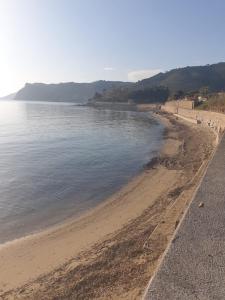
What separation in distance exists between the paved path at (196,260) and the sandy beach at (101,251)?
99cm

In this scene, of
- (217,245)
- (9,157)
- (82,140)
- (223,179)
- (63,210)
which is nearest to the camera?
(217,245)

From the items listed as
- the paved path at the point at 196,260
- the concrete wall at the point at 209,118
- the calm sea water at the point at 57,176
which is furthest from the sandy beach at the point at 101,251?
the concrete wall at the point at 209,118

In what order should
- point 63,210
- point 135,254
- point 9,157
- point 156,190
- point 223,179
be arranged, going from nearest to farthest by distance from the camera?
point 135,254, point 223,179, point 63,210, point 156,190, point 9,157

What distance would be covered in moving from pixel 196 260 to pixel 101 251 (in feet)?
13.9

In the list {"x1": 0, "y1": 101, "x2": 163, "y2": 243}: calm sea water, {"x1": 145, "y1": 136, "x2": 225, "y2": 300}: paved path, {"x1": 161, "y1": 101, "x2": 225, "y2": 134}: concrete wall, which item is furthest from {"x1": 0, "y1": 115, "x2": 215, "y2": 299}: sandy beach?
{"x1": 161, "y1": 101, "x2": 225, "y2": 134}: concrete wall

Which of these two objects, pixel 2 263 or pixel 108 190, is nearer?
pixel 2 263

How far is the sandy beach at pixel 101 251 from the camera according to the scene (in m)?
9.38

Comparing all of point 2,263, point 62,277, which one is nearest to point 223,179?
point 62,277

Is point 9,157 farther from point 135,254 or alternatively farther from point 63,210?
point 135,254

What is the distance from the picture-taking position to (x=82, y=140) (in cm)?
4472

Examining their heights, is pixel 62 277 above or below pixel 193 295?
below

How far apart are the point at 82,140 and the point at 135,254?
34.3 meters

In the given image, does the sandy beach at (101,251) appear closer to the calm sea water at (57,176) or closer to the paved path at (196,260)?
the paved path at (196,260)

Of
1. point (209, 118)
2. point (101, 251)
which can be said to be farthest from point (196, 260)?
point (209, 118)
